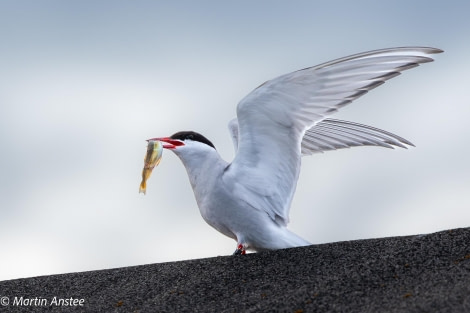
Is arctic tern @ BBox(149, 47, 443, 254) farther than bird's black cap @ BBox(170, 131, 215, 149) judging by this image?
No

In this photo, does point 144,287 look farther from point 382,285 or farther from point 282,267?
point 382,285

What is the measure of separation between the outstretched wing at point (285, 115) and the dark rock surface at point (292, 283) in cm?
50

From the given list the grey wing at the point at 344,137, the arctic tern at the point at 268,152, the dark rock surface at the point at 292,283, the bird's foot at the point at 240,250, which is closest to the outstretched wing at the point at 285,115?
the arctic tern at the point at 268,152

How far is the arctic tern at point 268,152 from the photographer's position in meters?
5.89

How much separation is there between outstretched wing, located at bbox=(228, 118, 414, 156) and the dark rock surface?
94cm

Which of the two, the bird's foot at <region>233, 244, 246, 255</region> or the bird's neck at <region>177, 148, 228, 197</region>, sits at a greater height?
the bird's neck at <region>177, 148, 228, 197</region>

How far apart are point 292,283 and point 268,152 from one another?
3.81 feet

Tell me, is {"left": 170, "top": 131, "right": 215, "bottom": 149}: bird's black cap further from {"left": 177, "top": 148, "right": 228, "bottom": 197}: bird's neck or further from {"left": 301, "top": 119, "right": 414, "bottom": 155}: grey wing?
{"left": 301, "top": 119, "right": 414, "bottom": 155}: grey wing

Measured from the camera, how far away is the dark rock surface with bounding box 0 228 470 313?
191 inches

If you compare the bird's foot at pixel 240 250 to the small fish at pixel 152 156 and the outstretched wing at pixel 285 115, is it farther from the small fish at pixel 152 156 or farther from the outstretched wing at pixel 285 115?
the small fish at pixel 152 156

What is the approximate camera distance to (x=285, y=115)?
19.7 feet

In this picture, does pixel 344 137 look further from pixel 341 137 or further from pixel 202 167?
pixel 202 167

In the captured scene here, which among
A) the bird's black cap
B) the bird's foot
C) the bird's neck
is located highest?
the bird's black cap

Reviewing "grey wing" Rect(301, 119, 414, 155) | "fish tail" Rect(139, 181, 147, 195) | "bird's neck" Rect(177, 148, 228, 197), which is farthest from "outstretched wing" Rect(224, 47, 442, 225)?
"grey wing" Rect(301, 119, 414, 155)
